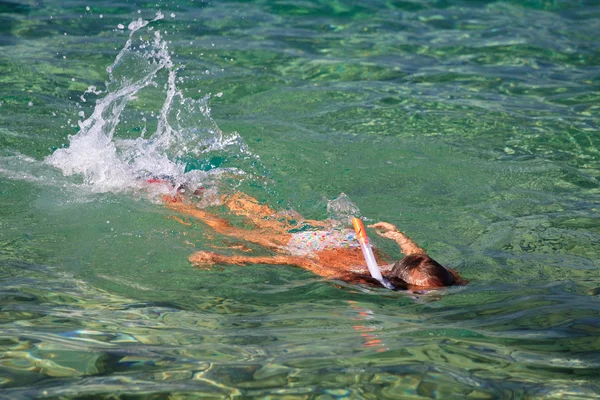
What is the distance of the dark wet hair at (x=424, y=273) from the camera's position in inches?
176

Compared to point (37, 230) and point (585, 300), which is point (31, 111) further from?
point (585, 300)

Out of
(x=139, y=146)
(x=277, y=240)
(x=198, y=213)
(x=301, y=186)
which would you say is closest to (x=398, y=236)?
(x=277, y=240)

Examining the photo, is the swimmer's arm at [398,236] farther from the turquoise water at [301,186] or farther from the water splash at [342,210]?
the water splash at [342,210]

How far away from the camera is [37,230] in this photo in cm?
532

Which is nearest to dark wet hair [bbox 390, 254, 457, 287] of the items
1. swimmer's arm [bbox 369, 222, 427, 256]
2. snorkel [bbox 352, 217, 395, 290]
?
snorkel [bbox 352, 217, 395, 290]

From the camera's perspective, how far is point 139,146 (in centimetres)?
651

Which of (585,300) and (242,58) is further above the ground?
(242,58)

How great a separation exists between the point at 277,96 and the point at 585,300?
4877 mm

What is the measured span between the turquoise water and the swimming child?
0.14 m

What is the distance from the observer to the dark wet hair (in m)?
4.47

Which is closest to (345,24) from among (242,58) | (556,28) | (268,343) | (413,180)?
(242,58)


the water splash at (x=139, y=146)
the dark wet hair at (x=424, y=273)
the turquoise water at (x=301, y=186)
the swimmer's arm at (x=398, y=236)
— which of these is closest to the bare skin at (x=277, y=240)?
the swimmer's arm at (x=398, y=236)

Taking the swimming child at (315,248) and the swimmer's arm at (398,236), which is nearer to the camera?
the swimming child at (315,248)

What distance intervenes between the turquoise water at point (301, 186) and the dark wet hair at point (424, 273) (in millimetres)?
142
